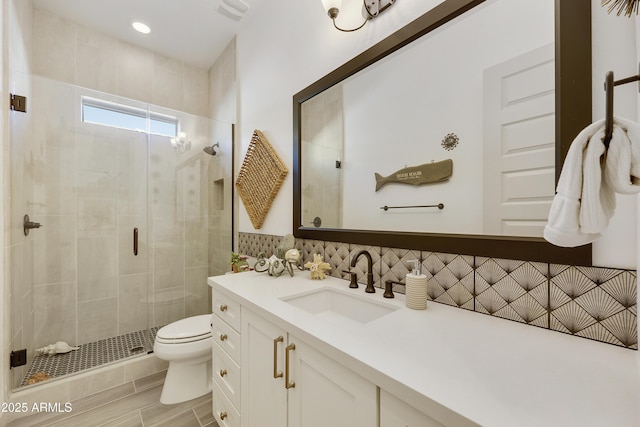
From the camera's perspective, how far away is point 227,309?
49.0 inches

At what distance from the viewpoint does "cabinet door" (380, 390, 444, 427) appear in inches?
19.5

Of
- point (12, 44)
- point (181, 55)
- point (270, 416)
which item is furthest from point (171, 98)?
point (270, 416)

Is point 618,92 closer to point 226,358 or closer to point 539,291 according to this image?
point 539,291

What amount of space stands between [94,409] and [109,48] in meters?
3.03

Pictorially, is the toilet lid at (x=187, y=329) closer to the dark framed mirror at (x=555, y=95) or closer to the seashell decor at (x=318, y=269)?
the seashell decor at (x=318, y=269)

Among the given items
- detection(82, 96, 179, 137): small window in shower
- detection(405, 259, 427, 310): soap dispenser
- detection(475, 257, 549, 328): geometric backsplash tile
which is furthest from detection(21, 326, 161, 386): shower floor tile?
detection(475, 257, 549, 328): geometric backsplash tile

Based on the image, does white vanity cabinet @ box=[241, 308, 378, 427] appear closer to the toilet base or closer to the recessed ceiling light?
the toilet base

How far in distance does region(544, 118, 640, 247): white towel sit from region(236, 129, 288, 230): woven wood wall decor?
5.14ft

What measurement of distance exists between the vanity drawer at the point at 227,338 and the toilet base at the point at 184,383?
1.88ft

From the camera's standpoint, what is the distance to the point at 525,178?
0.82 metres

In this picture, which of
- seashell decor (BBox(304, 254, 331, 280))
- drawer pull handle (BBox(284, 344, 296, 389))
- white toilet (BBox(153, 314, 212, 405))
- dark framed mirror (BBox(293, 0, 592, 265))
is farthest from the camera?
white toilet (BBox(153, 314, 212, 405))

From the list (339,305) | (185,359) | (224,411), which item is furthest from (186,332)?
(339,305)

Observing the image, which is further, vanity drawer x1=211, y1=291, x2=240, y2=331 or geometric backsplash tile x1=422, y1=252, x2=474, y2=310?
vanity drawer x1=211, y1=291, x2=240, y2=331

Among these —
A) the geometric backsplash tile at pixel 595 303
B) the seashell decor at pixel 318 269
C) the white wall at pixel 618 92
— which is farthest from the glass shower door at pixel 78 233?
the white wall at pixel 618 92
